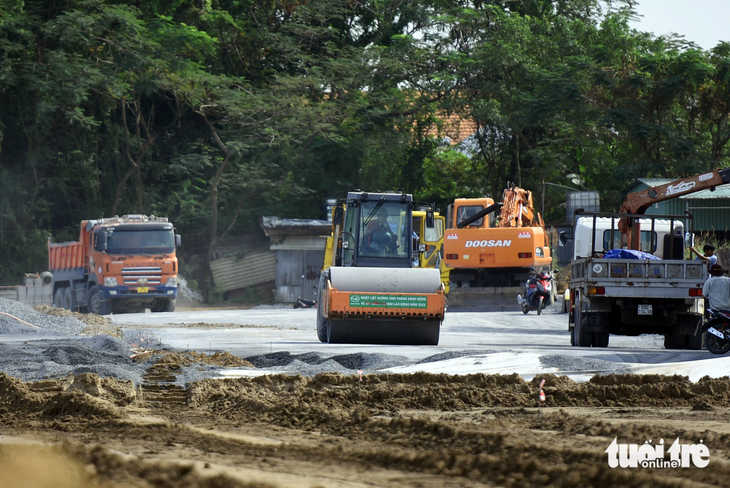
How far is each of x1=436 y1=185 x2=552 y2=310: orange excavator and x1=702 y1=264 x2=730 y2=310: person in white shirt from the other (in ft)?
38.9

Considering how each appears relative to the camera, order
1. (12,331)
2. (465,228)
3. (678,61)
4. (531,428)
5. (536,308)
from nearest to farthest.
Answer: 1. (531,428)
2. (12,331)
3. (536,308)
4. (465,228)
5. (678,61)

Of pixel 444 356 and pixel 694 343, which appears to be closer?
pixel 444 356

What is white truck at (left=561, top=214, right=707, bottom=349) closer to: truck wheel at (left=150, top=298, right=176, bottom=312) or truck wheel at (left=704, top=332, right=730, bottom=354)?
truck wheel at (left=704, top=332, right=730, bottom=354)

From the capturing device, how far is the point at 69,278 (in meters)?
29.8

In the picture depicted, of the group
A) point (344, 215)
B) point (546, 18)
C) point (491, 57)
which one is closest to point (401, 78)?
point (491, 57)

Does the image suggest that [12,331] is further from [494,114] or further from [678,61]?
[678,61]

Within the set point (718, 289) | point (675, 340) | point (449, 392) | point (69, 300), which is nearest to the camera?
point (449, 392)

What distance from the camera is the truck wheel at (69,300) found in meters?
29.6

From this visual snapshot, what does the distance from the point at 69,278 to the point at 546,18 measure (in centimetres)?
2117

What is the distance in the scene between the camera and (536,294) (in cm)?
2417

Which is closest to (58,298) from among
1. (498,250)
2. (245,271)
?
(245,271)

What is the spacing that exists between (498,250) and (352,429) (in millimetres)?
19863

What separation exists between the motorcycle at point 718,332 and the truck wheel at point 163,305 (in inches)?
739

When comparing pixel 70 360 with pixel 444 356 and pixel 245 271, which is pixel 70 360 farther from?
pixel 245 271
